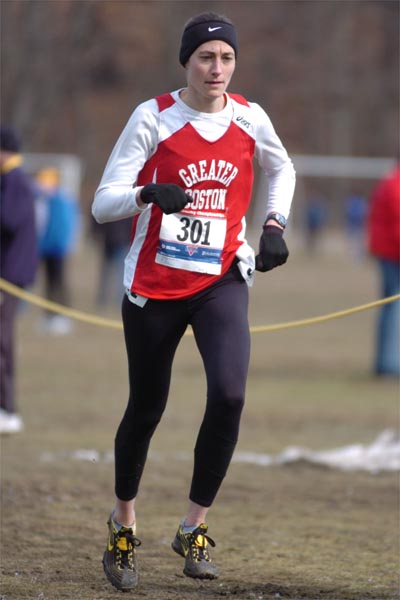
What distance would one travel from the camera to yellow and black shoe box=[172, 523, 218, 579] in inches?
205

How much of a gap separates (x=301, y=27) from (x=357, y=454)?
4114 centimetres

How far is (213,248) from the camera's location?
515 cm

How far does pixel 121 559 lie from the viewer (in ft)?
17.1

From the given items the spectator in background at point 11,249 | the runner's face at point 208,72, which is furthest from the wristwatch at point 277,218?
the spectator in background at point 11,249

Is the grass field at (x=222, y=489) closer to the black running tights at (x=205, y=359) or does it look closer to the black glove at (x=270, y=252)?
the black running tights at (x=205, y=359)

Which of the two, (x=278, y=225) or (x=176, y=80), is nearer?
(x=278, y=225)

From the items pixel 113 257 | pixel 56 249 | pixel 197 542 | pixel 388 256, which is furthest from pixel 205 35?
pixel 113 257

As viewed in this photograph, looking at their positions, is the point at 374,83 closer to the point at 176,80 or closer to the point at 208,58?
the point at 176,80

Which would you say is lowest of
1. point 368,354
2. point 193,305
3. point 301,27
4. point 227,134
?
point 368,354

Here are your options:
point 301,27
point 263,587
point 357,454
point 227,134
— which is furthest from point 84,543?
point 301,27

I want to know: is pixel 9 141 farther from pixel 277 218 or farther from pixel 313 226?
pixel 313 226

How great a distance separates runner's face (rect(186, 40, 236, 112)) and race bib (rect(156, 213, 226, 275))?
0.43m

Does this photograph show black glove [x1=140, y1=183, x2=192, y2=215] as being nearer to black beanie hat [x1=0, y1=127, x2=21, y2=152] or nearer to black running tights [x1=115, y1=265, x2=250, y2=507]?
black running tights [x1=115, y1=265, x2=250, y2=507]

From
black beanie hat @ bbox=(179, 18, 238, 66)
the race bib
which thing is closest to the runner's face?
black beanie hat @ bbox=(179, 18, 238, 66)
